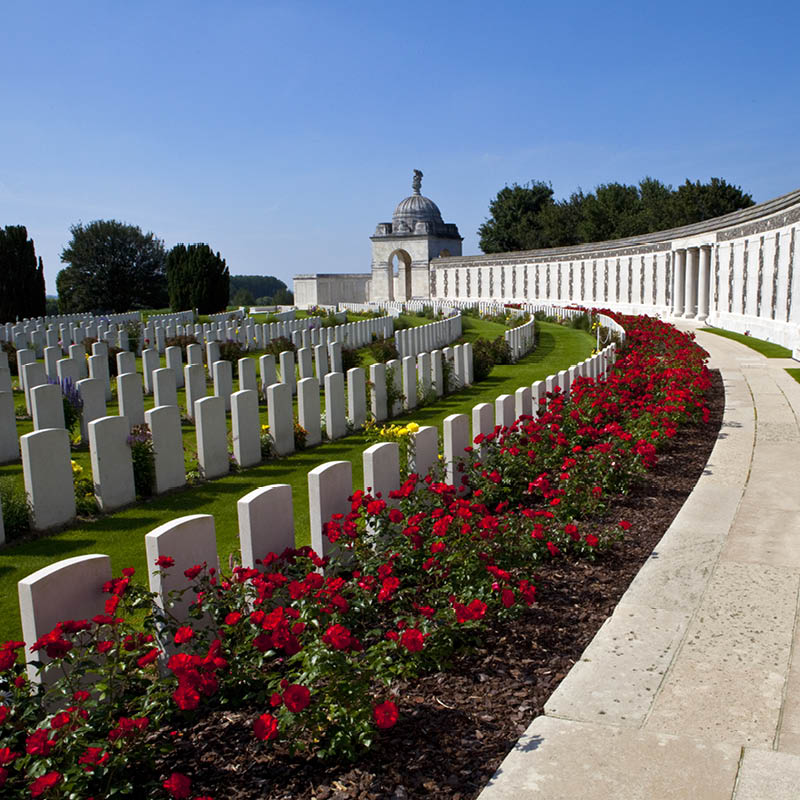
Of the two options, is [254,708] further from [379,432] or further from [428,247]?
[428,247]

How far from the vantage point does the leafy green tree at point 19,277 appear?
36656mm

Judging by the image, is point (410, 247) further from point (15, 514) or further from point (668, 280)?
point (15, 514)

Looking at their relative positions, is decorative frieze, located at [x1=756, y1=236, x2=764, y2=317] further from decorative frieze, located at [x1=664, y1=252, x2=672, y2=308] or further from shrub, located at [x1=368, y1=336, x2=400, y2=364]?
shrub, located at [x1=368, y1=336, x2=400, y2=364]

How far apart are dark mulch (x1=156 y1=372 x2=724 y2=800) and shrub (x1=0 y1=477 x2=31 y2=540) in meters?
3.54

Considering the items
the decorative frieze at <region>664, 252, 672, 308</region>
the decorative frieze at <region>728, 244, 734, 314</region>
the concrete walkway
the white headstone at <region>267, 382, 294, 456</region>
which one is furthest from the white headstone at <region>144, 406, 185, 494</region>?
the decorative frieze at <region>664, 252, 672, 308</region>

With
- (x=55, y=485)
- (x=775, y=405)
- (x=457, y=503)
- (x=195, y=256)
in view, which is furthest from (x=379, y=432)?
(x=195, y=256)

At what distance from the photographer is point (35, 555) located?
536cm

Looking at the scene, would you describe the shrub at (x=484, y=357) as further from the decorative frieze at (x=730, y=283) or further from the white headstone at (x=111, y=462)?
the decorative frieze at (x=730, y=283)

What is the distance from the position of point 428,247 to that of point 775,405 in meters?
53.5

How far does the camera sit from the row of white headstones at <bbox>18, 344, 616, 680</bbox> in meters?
2.79

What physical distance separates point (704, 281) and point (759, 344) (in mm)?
10710

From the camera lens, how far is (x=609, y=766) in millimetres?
2539

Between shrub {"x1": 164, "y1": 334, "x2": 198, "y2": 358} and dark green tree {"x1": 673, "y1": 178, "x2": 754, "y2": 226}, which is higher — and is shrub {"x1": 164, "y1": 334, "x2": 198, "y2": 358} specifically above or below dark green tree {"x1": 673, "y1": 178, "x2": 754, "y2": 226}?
below

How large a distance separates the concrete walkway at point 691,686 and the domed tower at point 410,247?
56657 mm
